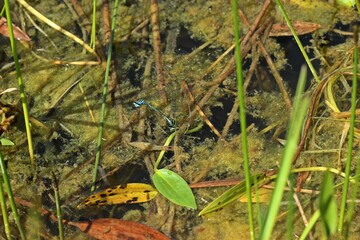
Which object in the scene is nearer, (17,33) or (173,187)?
(173,187)

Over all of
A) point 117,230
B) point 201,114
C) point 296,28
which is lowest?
point 117,230

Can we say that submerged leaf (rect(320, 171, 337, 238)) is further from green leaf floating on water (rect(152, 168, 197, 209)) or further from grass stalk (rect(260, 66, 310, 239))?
green leaf floating on water (rect(152, 168, 197, 209))

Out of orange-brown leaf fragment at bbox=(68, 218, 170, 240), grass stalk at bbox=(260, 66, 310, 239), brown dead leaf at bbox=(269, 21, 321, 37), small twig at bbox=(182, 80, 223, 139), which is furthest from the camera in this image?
brown dead leaf at bbox=(269, 21, 321, 37)

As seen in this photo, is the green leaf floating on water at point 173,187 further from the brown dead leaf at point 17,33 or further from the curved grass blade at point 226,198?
the brown dead leaf at point 17,33

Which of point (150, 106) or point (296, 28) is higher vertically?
point (296, 28)

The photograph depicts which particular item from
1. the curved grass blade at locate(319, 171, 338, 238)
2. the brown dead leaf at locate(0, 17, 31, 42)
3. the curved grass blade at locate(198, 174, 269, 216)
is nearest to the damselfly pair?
the curved grass blade at locate(198, 174, 269, 216)

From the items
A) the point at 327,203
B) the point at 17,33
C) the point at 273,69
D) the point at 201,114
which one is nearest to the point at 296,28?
the point at 273,69

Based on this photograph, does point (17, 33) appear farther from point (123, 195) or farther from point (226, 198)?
point (226, 198)
